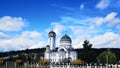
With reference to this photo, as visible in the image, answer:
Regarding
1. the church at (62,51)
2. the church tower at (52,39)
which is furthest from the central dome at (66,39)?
the church tower at (52,39)

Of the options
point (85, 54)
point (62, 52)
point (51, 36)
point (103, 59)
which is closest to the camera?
point (85, 54)

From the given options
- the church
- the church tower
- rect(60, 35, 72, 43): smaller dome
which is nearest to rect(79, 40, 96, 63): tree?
the church

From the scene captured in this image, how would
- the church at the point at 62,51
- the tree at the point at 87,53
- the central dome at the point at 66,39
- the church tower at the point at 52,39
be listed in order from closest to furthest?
the tree at the point at 87,53, the central dome at the point at 66,39, the church at the point at 62,51, the church tower at the point at 52,39

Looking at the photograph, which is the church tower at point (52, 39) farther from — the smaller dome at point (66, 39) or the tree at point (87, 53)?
the tree at point (87, 53)

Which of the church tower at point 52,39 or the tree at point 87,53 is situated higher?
the church tower at point 52,39

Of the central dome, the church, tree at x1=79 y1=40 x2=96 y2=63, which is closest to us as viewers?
tree at x1=79 y1=40 x2=96 y2=63

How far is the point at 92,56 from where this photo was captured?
99.5m

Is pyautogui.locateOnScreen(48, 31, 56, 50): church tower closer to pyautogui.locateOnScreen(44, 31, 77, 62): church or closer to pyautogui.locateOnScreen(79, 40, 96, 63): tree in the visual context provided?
pyautogui.locateOnScreen(44, 31, 77, 62): church

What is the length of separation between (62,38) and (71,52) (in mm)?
7537

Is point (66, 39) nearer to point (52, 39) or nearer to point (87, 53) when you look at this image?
point (52, 39)

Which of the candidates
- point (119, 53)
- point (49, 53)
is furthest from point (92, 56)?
point (119, 53)

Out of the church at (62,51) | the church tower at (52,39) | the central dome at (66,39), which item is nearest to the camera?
the central dome at (66,39)

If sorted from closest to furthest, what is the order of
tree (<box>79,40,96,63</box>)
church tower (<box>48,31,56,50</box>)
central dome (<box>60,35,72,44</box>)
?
1. tree (<box>79,40,96,63</box>)
2. central dome (<box>60,35,72,44</box>)
3. church tower (<box>48,31,56,50</box>)

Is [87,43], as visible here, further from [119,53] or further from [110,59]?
[119,53]
